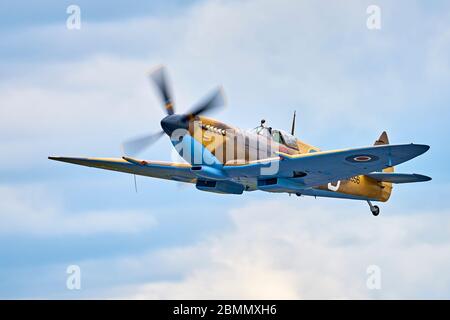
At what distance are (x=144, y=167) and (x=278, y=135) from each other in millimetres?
5019

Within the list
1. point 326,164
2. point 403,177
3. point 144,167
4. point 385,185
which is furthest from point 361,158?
point 144,167

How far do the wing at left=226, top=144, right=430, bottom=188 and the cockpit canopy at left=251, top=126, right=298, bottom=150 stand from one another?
51.9 inches

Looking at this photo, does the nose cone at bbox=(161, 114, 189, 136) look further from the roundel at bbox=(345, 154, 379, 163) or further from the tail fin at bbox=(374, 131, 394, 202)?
the tail fin at bbox=(374, 131, 394, 202)

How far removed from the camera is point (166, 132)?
34.3 meters

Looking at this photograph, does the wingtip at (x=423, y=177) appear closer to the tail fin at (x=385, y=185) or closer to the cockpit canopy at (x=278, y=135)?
the tail fin at (x=385, y=185)

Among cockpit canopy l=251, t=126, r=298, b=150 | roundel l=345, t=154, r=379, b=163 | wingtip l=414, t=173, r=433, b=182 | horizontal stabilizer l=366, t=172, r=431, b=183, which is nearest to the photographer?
roundel l=345, t=154, r=379, b=163

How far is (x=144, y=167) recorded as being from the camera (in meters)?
37.0

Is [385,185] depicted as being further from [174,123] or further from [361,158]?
[174,123]

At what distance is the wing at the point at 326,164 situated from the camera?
3212 cm

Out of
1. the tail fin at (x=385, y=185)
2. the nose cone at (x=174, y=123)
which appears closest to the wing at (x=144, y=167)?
the nose cone at (x=174, y=123)

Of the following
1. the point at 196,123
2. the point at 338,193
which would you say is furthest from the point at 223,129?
the point at 338,193

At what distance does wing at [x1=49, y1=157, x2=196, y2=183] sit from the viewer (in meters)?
35.9

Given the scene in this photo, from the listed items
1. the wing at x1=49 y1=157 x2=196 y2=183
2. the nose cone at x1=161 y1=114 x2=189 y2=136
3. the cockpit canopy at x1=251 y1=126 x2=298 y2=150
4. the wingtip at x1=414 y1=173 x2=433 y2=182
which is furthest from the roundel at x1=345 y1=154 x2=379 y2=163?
the wing at x1=49 y1=157 x2=196 y2=183

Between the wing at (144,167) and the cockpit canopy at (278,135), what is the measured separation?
273cm
